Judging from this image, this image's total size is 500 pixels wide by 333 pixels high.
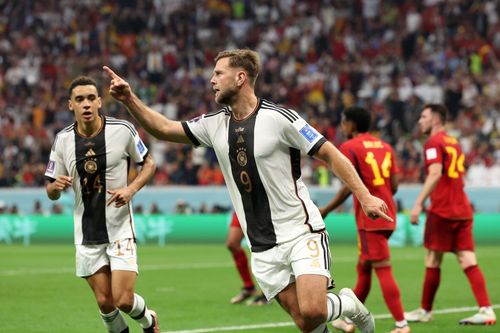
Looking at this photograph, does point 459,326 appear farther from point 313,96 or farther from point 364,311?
point 313,96

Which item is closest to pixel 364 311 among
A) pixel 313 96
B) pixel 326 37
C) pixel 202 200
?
pixel 202 200

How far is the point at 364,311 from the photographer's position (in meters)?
8.19

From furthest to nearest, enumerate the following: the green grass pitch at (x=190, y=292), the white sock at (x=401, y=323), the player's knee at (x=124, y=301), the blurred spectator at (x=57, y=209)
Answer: the blurred spectator at (x=57, y=209) < the green grass pitch at (x=190, y=292) < the white sock at (x=401, y=323) < the player's knee at (x=124, y=301)

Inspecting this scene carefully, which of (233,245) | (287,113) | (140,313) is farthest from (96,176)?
(233,245)

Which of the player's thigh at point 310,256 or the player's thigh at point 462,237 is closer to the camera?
the player's thigh at point 310,256

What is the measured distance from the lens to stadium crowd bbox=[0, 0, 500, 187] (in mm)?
27812

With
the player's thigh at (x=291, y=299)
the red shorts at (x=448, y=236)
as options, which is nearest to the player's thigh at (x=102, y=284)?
the player's thigh at (x=291, y=299)

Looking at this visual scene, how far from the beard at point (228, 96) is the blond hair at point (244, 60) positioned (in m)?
0.18

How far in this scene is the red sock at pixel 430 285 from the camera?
11.1m

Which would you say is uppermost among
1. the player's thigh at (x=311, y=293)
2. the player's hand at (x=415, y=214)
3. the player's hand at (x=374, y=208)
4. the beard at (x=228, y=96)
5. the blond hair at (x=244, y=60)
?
the blond hair at (x=244, y=60)

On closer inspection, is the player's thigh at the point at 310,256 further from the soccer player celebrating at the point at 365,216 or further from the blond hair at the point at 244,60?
the soccer player celebrating at the point at 365,216

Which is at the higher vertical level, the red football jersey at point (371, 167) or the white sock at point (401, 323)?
the red football jersey at point (371, 167)

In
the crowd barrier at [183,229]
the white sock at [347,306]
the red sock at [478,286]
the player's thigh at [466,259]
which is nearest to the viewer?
the white sock at [347,306]

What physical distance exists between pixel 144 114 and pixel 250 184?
90cm
